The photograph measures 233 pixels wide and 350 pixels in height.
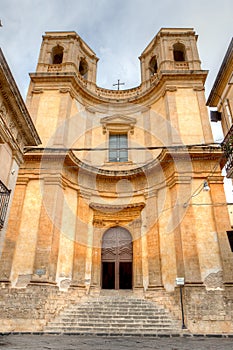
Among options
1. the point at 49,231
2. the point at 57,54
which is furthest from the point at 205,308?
the point at 57,54

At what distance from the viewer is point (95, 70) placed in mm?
19047

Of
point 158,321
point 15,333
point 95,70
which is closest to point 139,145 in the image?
point 95,70

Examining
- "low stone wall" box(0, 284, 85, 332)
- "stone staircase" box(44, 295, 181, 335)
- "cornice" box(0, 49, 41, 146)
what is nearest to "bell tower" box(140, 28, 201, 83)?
"cornice" box(0, 49, 41, 146)

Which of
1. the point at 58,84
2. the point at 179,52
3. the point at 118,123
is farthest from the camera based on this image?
the point at 179,52

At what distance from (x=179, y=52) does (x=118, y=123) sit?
6825 millimetres

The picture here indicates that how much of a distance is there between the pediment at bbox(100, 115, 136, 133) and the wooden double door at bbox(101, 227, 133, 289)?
6.06m

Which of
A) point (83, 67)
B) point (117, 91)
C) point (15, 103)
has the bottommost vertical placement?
point (15, 103)

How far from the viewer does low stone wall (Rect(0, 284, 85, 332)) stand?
9500 millimetres

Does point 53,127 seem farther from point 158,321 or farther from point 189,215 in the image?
point 158,321

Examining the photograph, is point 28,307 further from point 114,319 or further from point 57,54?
point 57,54

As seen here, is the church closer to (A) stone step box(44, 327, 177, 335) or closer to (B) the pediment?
(B) the pediment

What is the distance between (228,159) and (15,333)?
913 cm

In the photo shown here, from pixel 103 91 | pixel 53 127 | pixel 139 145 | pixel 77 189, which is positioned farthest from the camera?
pixel 103 91

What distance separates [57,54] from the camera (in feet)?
→ 61.3
